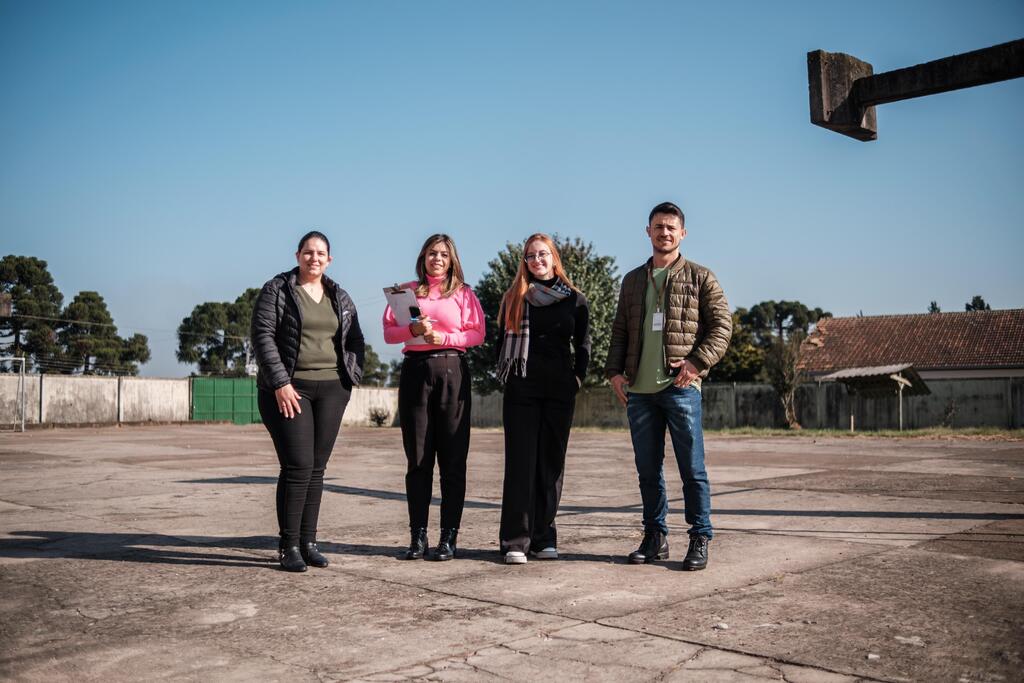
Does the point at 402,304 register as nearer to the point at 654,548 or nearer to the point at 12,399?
the point at 654,548

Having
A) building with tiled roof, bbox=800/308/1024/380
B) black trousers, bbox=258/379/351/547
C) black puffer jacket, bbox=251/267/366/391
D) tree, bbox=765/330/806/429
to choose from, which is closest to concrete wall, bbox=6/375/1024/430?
tree, bbox=765/330/806/429

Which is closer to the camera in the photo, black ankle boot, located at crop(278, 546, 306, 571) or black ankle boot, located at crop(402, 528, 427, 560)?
black ankle boot, located at crop(278, 546, 306, 571)

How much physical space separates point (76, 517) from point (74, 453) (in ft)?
31.1

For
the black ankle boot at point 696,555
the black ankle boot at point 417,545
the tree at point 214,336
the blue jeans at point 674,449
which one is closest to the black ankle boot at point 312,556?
the black ankle boot at point 417,545

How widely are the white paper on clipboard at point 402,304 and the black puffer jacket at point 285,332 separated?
0.87 ft

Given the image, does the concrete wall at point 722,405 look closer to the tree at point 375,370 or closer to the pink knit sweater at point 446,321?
the pink knit sweater at point 446,321

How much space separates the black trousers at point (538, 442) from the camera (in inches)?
202

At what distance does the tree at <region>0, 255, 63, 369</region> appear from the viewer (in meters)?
65.6

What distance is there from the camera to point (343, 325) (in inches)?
202

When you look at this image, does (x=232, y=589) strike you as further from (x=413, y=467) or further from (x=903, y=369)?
(x=903, y=369)

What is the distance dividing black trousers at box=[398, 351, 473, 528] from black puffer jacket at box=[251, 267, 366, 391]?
35 centimetres

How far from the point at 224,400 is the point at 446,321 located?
38.4 m

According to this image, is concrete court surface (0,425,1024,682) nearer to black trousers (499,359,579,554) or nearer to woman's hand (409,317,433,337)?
black trousers (499,359,579,554)

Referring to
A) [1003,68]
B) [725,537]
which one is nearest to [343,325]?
[725,537]
